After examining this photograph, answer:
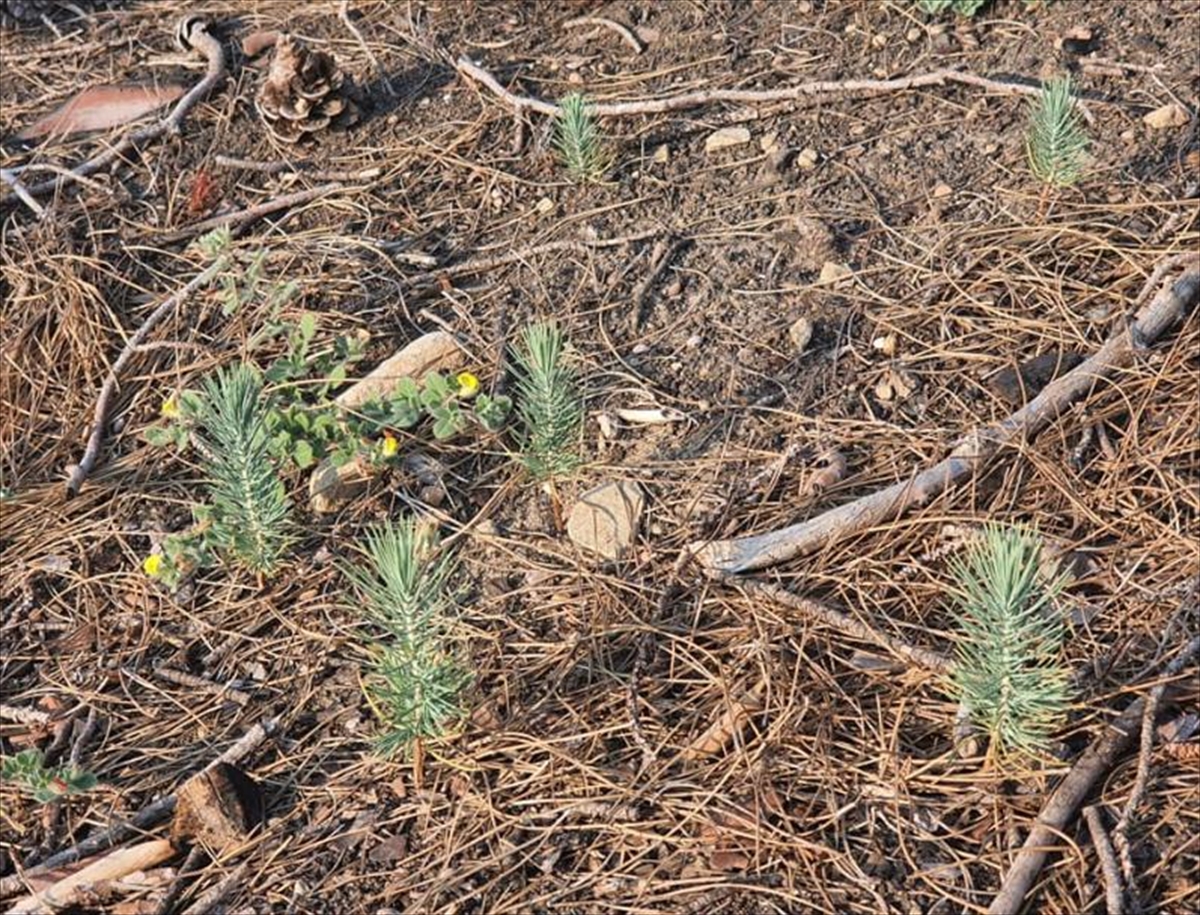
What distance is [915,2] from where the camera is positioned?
13.9ft

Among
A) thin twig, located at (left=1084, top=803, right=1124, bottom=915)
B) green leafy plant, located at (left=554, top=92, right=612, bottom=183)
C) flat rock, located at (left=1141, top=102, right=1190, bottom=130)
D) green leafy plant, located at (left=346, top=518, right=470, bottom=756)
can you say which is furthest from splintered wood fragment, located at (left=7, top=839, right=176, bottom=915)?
flat rock, located at (left=1141, top=102, right=1190, bottom=130)

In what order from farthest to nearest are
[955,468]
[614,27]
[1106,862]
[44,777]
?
[614,27], [955,468], [44,777], [1106,862]

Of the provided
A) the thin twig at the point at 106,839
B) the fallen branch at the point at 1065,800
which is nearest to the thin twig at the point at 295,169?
the thin twig at the point at 106,839

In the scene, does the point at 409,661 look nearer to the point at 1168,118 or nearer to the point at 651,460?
the point at 651,460

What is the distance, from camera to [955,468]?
3031 millimetres

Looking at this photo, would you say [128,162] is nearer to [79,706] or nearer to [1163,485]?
[79,706]

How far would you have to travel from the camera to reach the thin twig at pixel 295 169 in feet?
13.4

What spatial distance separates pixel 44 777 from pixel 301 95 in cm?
208

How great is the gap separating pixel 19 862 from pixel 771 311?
6.31 feet

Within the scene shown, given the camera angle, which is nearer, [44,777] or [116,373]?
[44,777]

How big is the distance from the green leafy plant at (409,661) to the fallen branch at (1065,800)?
985 mm

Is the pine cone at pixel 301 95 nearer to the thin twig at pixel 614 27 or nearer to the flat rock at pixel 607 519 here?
the thin twig at pixel 614 27

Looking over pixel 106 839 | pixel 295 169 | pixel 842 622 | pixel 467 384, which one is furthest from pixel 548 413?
pixel 295 169

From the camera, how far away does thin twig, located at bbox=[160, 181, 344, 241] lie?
13.2 ft
